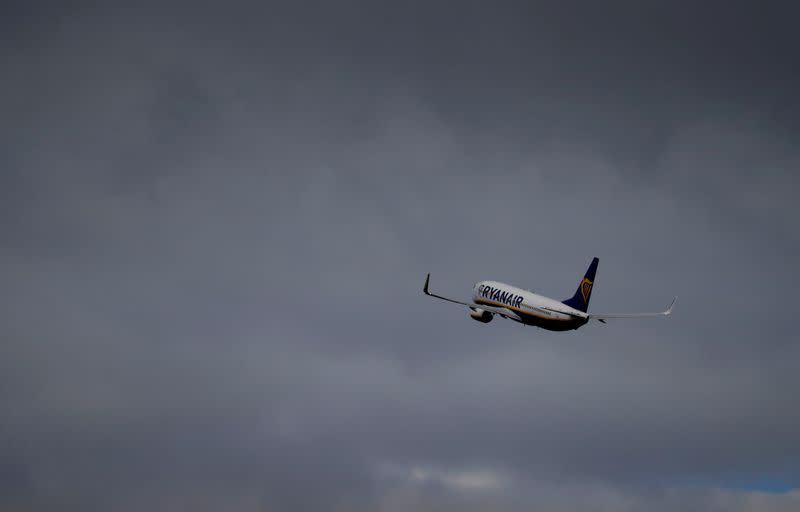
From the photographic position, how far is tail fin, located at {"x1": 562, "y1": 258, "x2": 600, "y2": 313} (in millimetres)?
143125

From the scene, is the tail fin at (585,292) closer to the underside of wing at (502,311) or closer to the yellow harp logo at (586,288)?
the yellow harp logo at (586,288)

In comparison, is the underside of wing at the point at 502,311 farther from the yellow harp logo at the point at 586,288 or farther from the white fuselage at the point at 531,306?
the yellow harp logo at the point at 586,288

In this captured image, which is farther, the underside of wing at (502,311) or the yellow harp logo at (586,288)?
the underside of wing at (502,311)

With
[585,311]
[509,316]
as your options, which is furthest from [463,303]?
[585,311]

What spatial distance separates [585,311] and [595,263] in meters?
7.62

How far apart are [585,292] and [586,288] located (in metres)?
0.63

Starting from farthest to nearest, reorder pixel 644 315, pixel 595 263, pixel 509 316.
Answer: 1. pixel 509 316
2. pixel 595 263
3. pixel 644 315

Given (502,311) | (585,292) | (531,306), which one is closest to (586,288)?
(585,292)

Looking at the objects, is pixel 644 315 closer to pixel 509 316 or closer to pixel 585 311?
pixel 585 311

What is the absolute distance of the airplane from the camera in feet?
464

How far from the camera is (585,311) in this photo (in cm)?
14288

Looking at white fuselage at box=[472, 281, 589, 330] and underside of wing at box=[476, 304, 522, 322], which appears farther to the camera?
underside of wing at box=[476, 304, 522, 322]

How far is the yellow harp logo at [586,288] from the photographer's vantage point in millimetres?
143250

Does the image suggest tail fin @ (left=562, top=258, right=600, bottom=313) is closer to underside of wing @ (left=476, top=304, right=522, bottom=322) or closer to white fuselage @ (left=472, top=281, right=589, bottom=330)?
white fuselage @ (left=472, top=281, right=589, bottom=330)
